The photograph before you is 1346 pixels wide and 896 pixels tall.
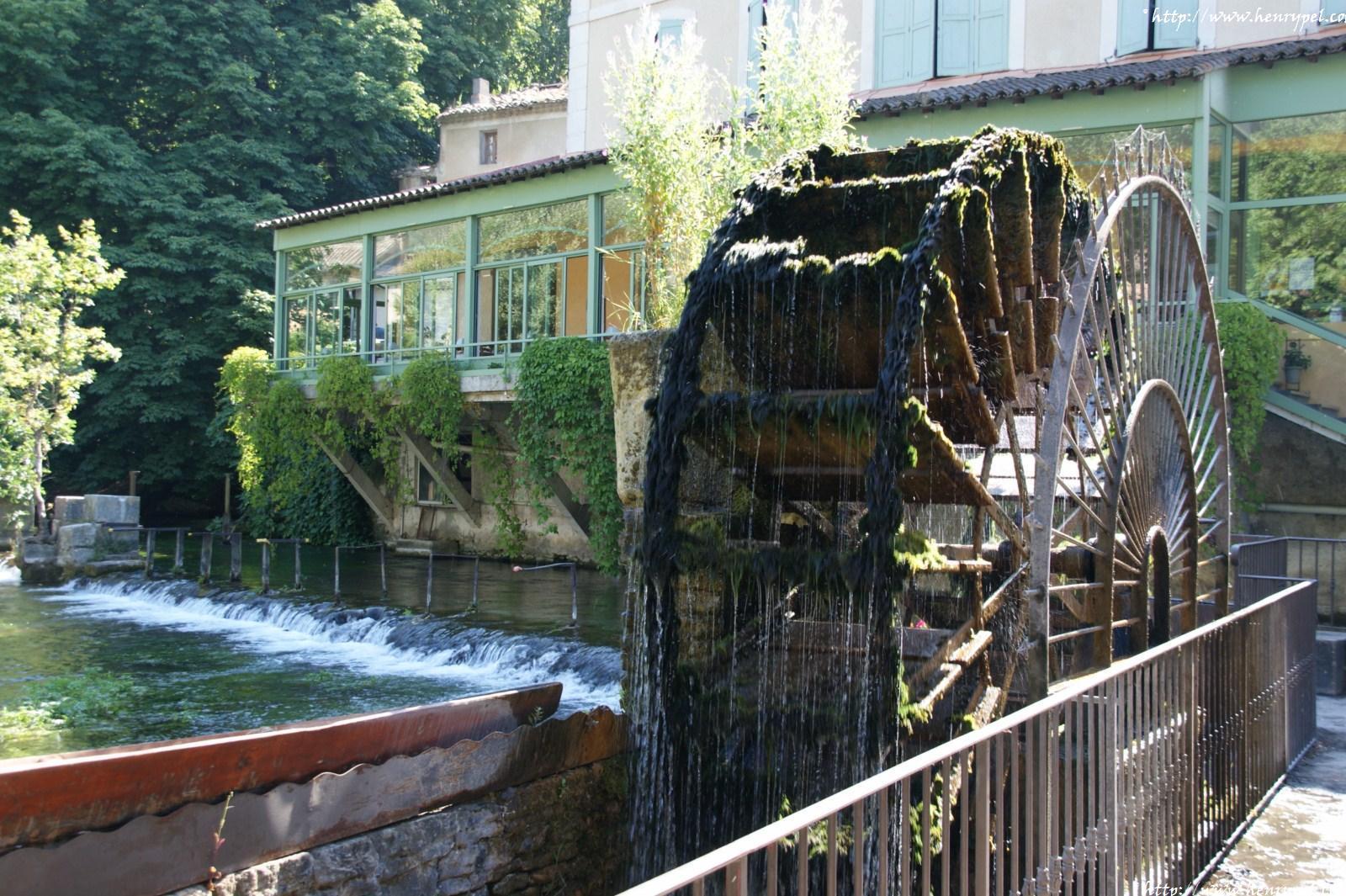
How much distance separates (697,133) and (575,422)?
4.55 m

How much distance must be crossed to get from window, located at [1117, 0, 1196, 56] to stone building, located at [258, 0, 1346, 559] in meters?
0.03

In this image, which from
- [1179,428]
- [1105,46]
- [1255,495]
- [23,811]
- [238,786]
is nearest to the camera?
[23,811]

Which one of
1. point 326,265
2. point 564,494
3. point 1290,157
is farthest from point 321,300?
point 1290,157

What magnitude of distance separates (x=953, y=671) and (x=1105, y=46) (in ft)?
46.9

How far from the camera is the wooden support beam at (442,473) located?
22266mm

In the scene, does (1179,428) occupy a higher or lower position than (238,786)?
higher

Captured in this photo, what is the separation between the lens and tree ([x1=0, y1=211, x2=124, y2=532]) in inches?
795

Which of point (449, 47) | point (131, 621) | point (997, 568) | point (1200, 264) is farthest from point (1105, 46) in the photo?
point (449, 47)

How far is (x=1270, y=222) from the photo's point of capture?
14453 mm

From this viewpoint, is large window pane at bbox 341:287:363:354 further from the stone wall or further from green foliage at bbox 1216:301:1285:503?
the stone wall

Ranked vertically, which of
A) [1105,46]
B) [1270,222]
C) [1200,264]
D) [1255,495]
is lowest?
[1255,495]

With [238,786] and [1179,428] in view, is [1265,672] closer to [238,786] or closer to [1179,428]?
[1179,428]

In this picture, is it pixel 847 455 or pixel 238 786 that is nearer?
pixel 238 786

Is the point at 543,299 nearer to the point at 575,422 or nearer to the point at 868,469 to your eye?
the point at 575,422
